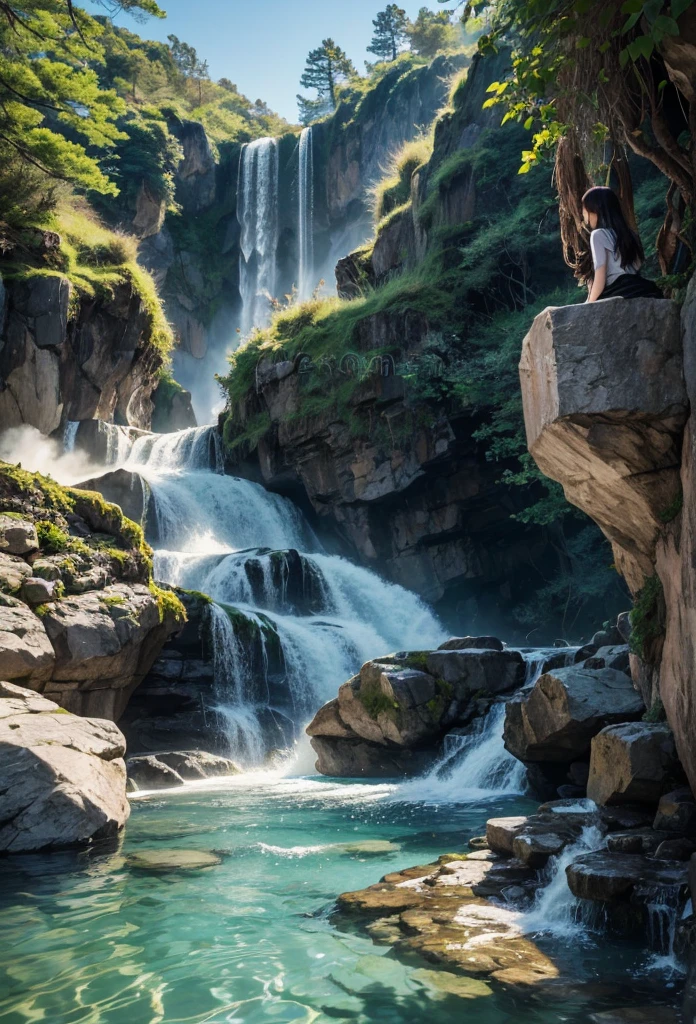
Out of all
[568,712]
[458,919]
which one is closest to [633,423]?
[458,919]

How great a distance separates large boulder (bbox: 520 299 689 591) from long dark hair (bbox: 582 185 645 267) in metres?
0.48

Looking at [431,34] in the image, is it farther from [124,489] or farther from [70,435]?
[124,489]

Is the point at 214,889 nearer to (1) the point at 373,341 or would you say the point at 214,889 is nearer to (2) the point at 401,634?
(2) the point at 401,634

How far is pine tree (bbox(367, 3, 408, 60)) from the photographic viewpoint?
57.2 m

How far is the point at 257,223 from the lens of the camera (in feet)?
145

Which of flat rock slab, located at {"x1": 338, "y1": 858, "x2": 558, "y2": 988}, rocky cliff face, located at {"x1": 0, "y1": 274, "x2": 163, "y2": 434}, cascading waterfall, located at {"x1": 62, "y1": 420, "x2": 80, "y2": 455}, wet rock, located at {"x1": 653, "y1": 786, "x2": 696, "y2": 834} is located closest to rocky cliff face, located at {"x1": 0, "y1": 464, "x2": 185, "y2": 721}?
flat rock slab, located at {"x1": 338, "y1": 858, "x2": 558, "y2": 988}

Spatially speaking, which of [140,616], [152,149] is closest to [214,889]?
[140,616]

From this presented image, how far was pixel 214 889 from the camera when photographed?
256 inches

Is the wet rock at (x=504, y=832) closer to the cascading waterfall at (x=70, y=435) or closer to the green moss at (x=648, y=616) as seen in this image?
the green moss at (x=648, y=616)

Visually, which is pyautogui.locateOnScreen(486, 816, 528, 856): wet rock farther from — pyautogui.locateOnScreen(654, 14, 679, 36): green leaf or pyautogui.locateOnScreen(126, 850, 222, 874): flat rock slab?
pyautogui.locateOnScreen(654, 14, 679, 36): green leaf

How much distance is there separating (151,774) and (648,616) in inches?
309

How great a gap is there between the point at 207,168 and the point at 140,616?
1483 inches

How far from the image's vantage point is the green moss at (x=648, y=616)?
644cm

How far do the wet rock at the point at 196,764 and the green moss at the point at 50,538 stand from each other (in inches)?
138
